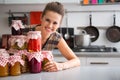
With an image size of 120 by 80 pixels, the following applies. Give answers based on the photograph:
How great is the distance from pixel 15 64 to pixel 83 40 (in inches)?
73.5

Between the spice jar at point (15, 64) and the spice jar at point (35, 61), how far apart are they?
0.05 meters

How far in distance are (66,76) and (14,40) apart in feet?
1.15

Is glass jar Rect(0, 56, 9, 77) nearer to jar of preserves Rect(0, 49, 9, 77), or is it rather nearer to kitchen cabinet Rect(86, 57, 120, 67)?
jar of preserves Rect(0, 49, 9, 77)

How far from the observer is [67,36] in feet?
10.8

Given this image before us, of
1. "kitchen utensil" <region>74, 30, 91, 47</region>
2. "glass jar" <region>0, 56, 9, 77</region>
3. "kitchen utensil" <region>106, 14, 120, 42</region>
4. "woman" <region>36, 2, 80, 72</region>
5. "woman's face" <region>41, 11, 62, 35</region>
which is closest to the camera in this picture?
"glass jar" <region>0, 56, 9, 77</region>

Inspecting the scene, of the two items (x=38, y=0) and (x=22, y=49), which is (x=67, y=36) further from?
(x=22, y=49)

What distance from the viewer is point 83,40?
3076 mm

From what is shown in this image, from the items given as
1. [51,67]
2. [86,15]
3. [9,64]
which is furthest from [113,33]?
[9,64]

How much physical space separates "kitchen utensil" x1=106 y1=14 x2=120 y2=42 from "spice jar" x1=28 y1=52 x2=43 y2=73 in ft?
6.92

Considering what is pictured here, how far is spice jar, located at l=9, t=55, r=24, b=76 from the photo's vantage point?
4.20 ft

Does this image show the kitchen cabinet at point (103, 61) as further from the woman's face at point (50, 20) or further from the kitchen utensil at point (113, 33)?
the woman's face at point (50, 20)

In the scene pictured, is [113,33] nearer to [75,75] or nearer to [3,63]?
[75,75]

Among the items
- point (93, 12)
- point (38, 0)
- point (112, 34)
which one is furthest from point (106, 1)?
point (38, 0)

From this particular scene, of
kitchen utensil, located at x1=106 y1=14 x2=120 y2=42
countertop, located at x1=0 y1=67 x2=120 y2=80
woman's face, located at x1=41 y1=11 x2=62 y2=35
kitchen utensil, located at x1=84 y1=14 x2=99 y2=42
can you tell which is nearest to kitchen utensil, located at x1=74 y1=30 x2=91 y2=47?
kitchen utensil, located at x1=84 y1=14 x2=99 y2=42
